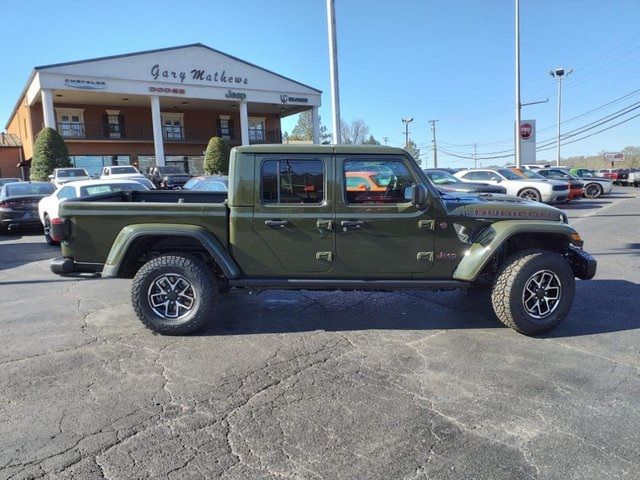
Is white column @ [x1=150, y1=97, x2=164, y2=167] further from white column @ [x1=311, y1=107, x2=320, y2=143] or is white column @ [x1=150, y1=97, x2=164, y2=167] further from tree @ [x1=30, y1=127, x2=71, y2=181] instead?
white column @ [x1=311, y1=107, x2=320, y2=143]

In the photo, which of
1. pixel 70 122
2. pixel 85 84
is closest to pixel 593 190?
pixel 85 84

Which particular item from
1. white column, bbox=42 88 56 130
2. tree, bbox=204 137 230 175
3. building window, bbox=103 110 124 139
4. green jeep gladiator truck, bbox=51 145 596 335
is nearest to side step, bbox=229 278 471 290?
green jeep gladiator truck, bbox=51 145 596 335

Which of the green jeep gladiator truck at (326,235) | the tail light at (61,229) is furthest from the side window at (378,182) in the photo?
the tail light at (61,229)

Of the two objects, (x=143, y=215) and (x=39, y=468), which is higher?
(x=143, y=215)

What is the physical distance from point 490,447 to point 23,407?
10.6 feet

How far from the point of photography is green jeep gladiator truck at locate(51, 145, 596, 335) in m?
4.95

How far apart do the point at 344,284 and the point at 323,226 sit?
0.63 metres

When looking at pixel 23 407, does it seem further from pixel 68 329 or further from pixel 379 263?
pixel 379 263

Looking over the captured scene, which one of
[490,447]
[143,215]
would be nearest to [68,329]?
[143,215]

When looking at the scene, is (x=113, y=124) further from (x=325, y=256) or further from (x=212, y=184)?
(x=325, y=256)

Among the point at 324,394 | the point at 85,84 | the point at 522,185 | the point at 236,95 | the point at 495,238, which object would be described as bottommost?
the point at 324,394

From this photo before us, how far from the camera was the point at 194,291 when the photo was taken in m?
5.04

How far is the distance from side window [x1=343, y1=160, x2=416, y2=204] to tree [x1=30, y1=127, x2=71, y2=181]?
99.2ft

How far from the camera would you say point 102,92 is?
34.2 metres
